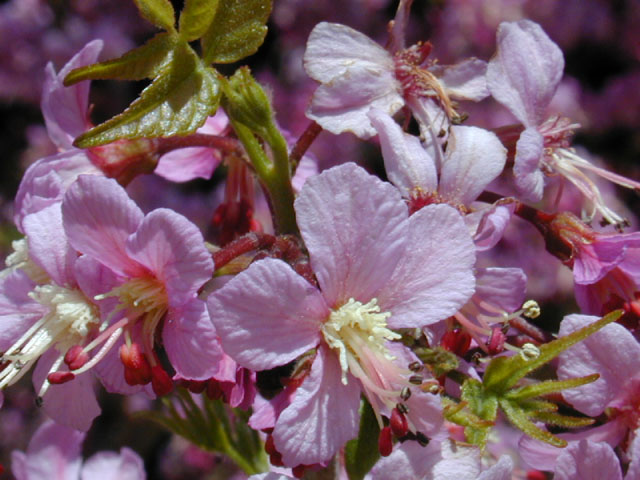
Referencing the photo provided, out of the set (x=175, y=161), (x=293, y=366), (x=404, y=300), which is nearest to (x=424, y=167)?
(x=404, y=300)

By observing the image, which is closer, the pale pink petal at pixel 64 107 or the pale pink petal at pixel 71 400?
the pale pink petal at pixel 71 400

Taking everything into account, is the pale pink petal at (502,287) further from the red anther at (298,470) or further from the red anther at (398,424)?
the red anther at (298,470)

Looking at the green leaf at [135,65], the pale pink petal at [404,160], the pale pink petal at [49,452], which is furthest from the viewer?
the pale pink petal at [49,452]

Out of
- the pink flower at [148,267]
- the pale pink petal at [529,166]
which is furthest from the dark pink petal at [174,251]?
the pale pink petal at [529,166]

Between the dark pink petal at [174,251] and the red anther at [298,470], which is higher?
the dark pink petal at [174,251]

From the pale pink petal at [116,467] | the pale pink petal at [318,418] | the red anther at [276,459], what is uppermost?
the pale pink petal at [318,418]

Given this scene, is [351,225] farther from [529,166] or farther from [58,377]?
[58,377]

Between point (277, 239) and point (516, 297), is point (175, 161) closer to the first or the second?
point (277, 239)
